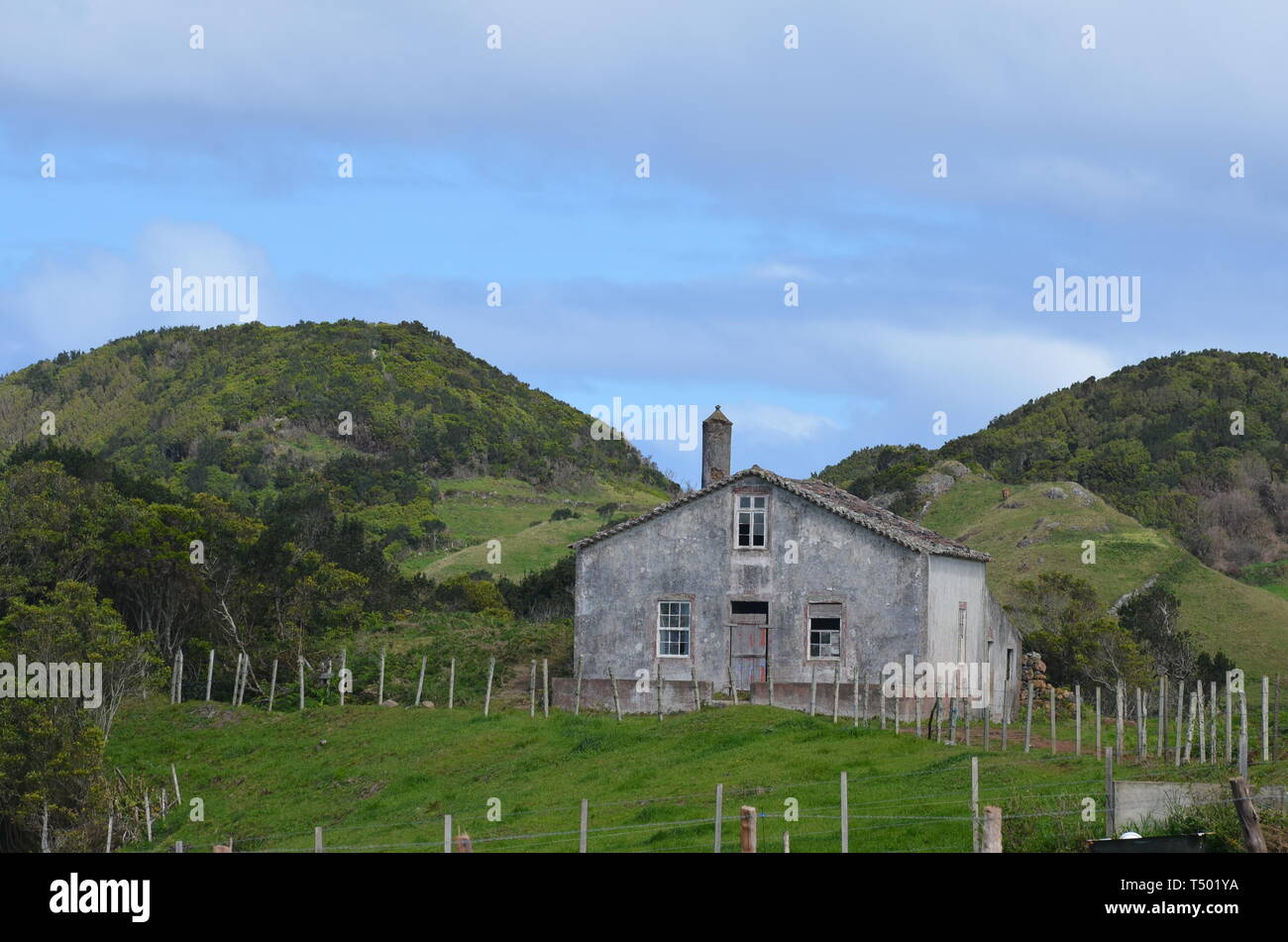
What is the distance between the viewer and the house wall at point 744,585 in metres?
44.3

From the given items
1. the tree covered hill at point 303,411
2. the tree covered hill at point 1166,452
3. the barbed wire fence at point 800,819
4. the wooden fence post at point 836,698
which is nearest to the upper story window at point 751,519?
the wooden fence post at point 836,698

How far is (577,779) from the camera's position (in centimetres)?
3475

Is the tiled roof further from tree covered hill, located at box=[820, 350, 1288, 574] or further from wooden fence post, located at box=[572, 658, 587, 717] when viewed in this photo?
tree covered hill, located at box=[820, 350, 1288, 574]

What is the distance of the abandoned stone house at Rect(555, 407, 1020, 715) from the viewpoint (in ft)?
145

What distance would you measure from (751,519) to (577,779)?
42.7 ft

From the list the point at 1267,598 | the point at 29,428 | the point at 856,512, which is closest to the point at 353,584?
the point at 856,512

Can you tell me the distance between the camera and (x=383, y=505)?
110 m

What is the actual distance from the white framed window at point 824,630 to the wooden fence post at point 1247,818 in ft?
83.8

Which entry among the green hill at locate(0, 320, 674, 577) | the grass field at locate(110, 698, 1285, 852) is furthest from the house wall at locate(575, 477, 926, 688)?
the green hill at locate(0, 320, 674, 577)

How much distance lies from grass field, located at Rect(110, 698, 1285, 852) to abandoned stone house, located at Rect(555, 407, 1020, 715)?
326 cm

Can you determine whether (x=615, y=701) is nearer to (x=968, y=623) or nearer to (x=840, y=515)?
(x=840, y=515)

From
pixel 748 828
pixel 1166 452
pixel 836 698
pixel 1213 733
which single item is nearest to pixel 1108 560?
pixel 836 698

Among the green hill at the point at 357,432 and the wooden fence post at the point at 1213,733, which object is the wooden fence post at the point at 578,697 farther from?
the green hill at the point at 357,432
